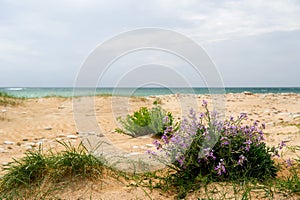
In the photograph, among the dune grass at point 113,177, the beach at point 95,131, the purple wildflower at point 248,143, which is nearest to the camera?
the dune grass at point 113,177

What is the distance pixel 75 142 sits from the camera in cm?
645

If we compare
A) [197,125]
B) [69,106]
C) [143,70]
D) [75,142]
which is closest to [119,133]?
[75,142]

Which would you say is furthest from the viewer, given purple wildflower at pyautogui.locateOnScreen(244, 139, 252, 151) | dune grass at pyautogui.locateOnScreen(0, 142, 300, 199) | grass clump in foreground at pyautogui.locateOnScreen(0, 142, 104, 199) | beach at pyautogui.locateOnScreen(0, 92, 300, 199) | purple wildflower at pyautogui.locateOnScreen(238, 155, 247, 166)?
beach at pyautogui.locateOnScreen(0, 92, 300, 199)

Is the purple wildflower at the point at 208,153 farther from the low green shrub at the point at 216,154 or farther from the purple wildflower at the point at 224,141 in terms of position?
the purple wildflower at the point at 224,141

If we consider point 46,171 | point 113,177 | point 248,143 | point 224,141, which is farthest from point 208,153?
point 46,171

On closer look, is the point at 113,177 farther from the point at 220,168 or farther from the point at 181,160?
the point at 220,168

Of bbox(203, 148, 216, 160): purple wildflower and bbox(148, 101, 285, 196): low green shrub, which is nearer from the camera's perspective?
bbox(203, 148, 216, 160): purple wildflower

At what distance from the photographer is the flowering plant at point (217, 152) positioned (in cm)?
332

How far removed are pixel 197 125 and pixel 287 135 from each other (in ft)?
10.2

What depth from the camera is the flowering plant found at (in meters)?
3.32

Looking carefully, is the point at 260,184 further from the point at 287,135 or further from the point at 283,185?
the point at 287,135

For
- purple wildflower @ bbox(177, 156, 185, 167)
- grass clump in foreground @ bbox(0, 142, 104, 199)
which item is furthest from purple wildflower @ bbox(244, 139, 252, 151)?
grass clump in foreground @ bbox(0, 142, 104, 199)

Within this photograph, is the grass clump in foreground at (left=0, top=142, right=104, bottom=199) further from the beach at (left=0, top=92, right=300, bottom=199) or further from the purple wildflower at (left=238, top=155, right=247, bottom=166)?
the purple wildflower at (left=238, top=155, right=247, bottom=166)

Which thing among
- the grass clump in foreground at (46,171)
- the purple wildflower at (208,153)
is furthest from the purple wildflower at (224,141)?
the grass clump in foreground at (46,171)
